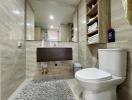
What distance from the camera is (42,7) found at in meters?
2.80

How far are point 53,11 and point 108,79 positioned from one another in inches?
89.9

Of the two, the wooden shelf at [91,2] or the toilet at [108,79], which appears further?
the wooden shelf at [91,2]

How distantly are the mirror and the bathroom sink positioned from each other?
276 millimetres

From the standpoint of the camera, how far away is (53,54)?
8.99 ft

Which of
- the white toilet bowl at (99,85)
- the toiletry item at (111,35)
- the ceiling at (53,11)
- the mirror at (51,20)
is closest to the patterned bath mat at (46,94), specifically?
the white toilet bowl at (99,85)

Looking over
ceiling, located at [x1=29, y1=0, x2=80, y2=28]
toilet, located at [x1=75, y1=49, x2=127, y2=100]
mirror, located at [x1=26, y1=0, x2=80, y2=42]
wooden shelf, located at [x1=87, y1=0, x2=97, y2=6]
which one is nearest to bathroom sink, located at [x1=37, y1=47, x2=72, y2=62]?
mirror, located at [x1=26, y1=0, x2=80, y2=42]

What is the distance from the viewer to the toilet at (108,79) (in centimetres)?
124

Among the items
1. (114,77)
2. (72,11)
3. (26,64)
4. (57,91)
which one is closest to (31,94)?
(57,91)

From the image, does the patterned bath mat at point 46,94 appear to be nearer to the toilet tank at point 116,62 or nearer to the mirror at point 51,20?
the toilet tank at point 116,62

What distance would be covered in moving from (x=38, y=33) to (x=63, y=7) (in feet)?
3.28

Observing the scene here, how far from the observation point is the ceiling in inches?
109

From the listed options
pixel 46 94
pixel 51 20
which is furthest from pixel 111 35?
pixel 51 20

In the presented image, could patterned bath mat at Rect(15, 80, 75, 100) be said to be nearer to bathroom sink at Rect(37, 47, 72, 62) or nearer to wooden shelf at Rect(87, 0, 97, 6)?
bathroom sink at Rect(37, 47, 72, 62)

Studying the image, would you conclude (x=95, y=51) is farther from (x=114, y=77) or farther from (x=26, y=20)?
(x=26, y=20)
